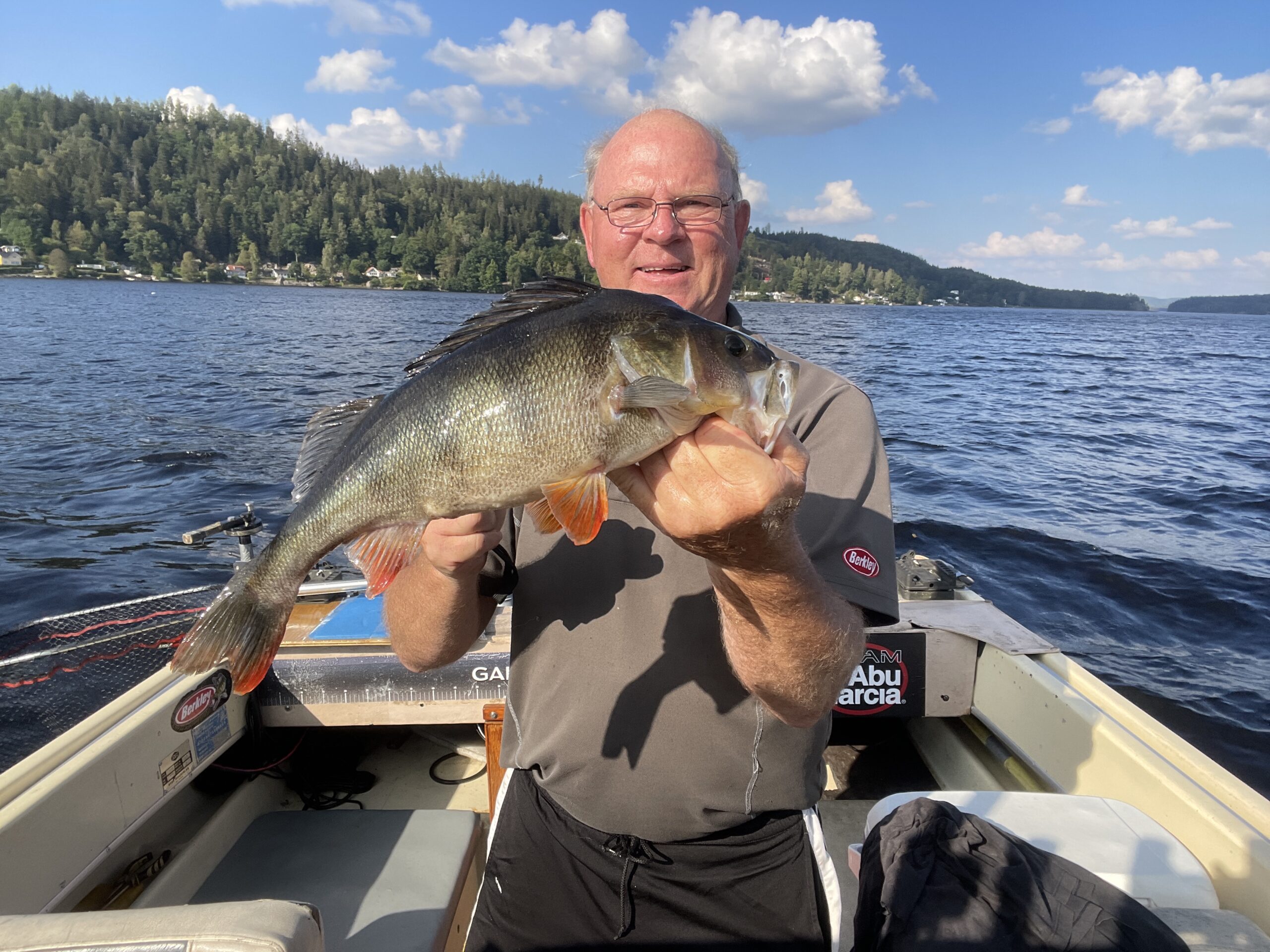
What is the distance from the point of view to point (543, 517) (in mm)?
1970

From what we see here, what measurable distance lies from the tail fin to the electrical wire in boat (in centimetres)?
314

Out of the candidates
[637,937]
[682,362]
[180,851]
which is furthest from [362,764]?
[682,362]

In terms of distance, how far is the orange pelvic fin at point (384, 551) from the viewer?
2158mm

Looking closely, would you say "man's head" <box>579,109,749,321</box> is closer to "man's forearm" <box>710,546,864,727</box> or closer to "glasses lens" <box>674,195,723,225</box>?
"glasses lens" <box>674,195,723,225</box>

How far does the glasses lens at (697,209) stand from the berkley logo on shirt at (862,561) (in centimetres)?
146

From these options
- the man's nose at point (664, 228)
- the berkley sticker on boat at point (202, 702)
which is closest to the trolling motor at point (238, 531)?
the berkley sticker on boat at point (202, 702)

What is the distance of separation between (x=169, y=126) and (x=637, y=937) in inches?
6797

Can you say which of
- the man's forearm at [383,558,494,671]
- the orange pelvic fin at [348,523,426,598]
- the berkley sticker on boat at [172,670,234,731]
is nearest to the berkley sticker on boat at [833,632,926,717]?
the man's forearm at [383,558,494,671]

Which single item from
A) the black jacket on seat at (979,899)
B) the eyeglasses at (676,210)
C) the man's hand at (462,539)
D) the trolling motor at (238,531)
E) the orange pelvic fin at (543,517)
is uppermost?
the eyeglasses at (676,210)

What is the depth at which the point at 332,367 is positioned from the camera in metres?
27.8

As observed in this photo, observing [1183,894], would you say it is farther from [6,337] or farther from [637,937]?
[6,337]

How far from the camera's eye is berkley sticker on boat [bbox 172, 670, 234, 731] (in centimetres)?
360

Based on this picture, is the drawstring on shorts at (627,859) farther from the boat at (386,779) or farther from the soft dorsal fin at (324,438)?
the soft dorsal fin at (324,438)

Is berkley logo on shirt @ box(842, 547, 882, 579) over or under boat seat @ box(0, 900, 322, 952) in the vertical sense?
over
